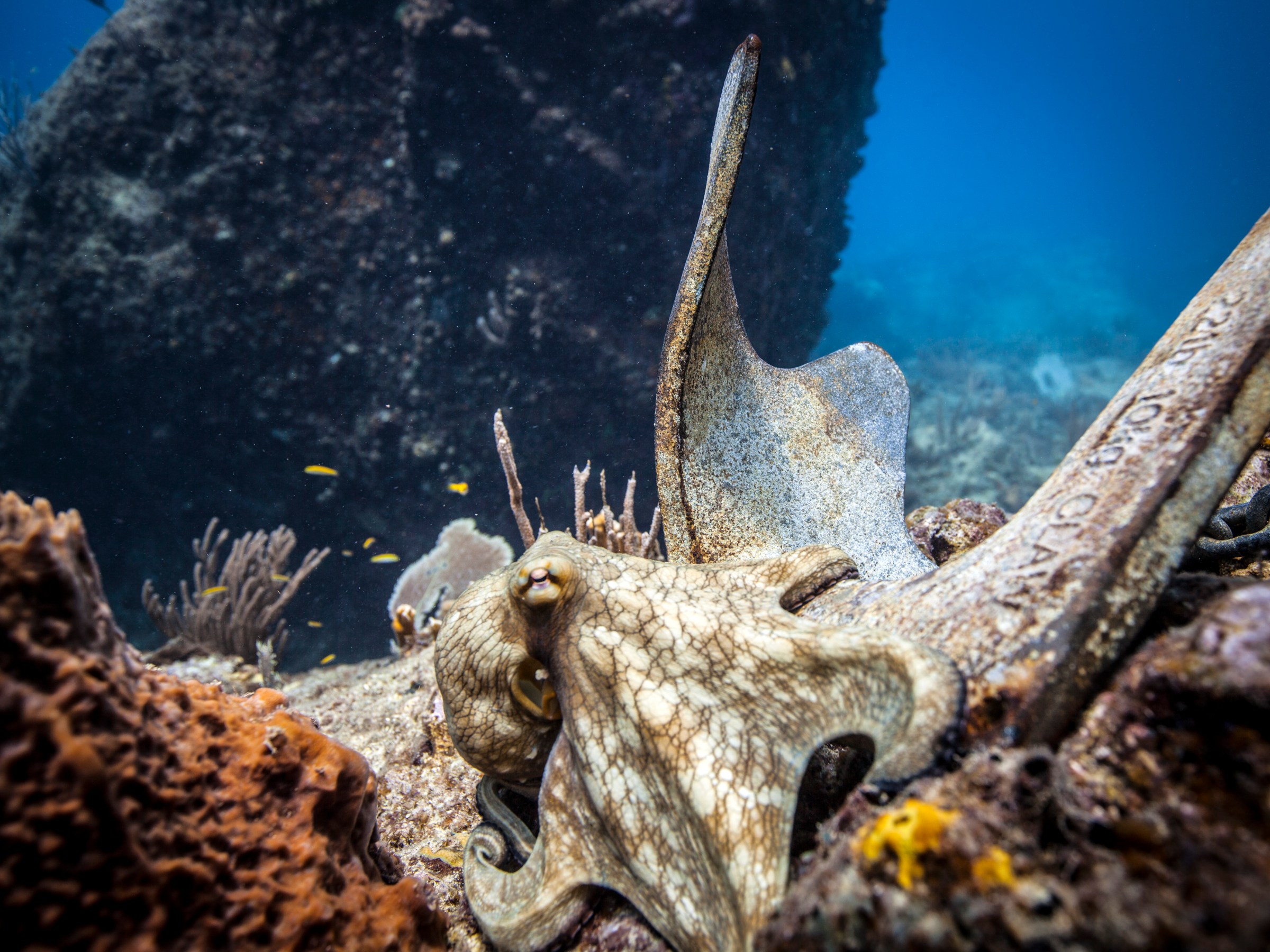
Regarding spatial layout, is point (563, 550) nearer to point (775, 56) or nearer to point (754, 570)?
point (754, 570)

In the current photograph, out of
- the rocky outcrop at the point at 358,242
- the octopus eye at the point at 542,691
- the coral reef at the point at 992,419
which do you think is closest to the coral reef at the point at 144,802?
the octopus eye at the point at 542,691

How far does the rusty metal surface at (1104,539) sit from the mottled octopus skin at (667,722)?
0.56ft

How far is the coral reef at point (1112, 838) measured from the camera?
789 millimetres

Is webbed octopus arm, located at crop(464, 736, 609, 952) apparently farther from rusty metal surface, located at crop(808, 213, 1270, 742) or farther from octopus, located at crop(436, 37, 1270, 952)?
rusty metal surface, located at crop(808, 213, 1270, 742)

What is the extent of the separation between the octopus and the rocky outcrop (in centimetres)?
741

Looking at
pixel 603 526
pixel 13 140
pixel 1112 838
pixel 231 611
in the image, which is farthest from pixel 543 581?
pixel 13 140

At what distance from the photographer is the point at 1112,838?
914mm

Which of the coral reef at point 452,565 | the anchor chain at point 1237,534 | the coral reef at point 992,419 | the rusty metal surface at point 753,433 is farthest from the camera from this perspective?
the coral reef at point 992,419

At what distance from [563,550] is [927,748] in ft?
3.64

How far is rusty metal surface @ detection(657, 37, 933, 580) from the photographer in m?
2.00

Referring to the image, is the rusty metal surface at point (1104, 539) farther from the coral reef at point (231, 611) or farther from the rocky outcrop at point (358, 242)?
the rocky outcrop at point (358, 242)

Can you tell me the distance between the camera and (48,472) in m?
9.65

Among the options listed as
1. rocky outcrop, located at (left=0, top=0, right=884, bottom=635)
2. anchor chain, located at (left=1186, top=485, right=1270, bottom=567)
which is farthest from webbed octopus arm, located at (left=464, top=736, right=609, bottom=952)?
rocky outcrop, located at (left=0, top=0, right=884, bottom=635)

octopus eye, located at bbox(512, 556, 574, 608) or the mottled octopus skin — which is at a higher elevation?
octopus eye, located at bbox(512, 556, 574, 608)
